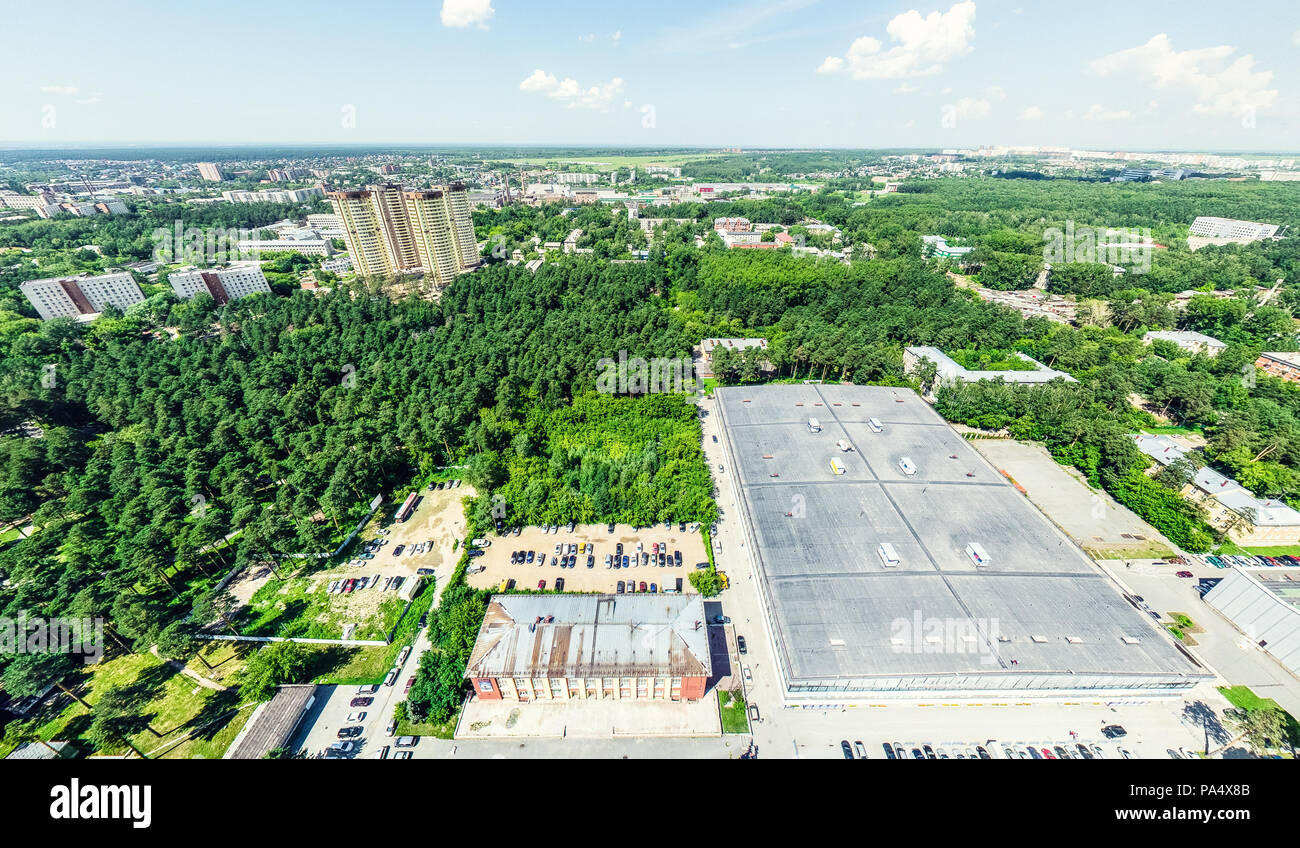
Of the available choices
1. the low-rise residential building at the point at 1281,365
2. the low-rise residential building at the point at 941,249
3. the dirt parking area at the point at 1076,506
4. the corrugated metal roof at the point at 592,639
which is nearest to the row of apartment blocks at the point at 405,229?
the corrugated metal roof at the point at 592,639

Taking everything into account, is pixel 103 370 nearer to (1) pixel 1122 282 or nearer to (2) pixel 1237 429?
(2) pixel 1237 429

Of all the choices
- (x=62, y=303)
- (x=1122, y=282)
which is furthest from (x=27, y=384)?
(x=1122, y=282)

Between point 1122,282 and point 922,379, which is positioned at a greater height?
point 1122,282

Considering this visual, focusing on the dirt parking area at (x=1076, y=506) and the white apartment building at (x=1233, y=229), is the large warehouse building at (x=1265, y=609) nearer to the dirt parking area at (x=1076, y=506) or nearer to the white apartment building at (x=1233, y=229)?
the dirt parking area at (x=1076, y=506)

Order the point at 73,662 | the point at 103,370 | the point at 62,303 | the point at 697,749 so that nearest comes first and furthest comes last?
1. the point at 697,749
2. the point at 73,662
3. the point at 103,370
4. the point at 62,303

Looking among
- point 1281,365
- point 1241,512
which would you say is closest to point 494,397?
point 1241,512

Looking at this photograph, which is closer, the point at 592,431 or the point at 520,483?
the point at 520,483

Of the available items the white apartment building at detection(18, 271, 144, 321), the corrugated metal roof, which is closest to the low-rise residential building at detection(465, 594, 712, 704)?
the corrugated metal roof
